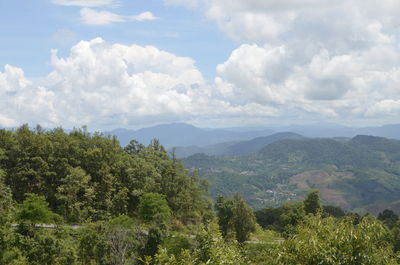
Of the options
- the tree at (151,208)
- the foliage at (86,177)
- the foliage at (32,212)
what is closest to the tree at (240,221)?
the foliage at (86,177)

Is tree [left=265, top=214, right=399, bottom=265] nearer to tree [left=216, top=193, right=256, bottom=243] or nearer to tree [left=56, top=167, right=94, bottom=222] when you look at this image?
tree [left=216, top=193, right=256, bottom=243]

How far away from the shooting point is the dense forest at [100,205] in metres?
38.9

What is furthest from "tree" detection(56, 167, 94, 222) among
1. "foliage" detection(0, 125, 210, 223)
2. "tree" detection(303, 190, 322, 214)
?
"tree" detection(303, 190, 322, 214)

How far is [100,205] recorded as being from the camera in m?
54.8

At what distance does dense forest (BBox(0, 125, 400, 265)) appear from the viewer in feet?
128

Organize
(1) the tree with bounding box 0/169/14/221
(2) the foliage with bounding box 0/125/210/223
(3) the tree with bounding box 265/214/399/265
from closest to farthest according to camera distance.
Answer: (3) the tree with bounding box 265/214/399/265
(1) the tree with bounding box 0/169/14/221
(2) the foliage with bounding box 0/125/210/223

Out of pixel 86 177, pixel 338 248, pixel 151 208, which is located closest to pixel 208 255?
pixel 338 248

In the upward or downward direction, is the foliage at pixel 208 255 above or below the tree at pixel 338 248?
below

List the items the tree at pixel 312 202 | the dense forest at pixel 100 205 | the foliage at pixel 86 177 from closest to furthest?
the dense forest at pixel 100 205 < the foliage at pixel 86 177 < the tree at pixel 312 202

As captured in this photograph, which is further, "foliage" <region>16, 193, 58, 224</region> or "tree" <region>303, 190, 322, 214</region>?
"tree" <region>303, 190, 322, 214</region>

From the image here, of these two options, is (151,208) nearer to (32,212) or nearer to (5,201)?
(32,212)

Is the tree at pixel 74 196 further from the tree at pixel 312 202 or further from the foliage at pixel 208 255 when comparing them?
the tree at pixel 312 202

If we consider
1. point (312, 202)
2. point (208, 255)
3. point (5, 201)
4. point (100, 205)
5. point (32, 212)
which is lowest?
point (312, 202)

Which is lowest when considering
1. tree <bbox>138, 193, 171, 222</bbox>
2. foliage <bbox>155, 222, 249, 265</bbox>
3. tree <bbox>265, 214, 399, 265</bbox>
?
tree <bbox>138, 193, 171, 222</bbox>
